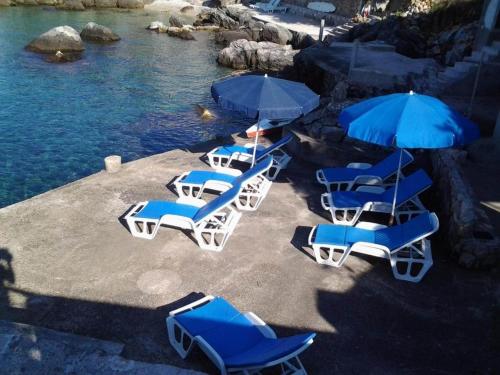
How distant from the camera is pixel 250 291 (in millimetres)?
6375

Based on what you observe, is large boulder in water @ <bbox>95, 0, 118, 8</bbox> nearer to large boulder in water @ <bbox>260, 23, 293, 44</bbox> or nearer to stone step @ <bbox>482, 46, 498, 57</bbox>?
large boulder in water @ <bbox>260, 23, 293, 44</bbox>

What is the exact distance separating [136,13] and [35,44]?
1896 centimetres

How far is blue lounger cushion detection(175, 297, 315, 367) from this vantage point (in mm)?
4500

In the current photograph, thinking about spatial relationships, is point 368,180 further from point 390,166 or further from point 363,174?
point 390,166

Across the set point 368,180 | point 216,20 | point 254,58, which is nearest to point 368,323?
point 368,180

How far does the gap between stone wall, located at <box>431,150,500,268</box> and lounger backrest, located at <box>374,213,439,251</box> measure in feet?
2.02

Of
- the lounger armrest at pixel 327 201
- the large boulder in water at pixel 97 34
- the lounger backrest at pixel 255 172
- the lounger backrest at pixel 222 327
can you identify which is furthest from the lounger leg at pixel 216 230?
the large boulder in water at pixel 97 34

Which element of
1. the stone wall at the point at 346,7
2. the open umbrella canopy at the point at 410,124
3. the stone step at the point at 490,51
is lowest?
the open umbrella canopy at the point at 410,124

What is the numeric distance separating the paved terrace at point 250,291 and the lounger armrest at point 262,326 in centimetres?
47

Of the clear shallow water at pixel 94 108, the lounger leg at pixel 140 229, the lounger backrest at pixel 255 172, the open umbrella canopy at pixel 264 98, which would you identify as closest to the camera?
the lounger leg at pixel 140 229

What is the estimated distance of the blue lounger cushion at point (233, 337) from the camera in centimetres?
450

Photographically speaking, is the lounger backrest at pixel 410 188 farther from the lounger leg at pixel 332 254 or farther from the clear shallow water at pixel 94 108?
the clear shallow water at pixel 94 108

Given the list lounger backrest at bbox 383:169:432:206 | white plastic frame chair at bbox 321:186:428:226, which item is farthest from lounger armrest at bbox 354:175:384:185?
lounger backrest at bbox 383:169:432:206

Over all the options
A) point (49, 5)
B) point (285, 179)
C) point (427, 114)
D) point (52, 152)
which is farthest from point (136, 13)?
point (427, 114)
